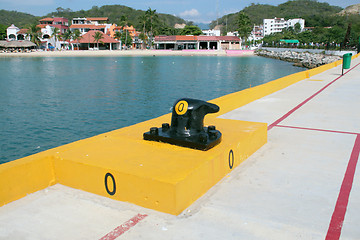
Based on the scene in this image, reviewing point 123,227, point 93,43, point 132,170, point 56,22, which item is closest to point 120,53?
point 93,43

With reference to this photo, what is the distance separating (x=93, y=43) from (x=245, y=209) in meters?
128

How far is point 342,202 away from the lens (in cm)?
414

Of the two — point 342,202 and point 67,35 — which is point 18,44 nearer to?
point 67,35

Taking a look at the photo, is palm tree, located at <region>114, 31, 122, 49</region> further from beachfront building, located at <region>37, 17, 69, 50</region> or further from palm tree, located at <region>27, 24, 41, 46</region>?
palm tree, located at <region>27, 24, 41, 46</region>

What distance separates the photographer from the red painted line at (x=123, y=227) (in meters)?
3.37

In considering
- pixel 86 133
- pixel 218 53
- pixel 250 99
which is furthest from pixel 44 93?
pixel 218 53

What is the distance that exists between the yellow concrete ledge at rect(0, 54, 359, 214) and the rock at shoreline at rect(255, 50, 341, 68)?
50.9 m

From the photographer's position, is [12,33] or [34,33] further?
[12,33]

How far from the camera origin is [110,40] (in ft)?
404

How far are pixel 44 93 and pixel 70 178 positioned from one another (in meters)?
27.0

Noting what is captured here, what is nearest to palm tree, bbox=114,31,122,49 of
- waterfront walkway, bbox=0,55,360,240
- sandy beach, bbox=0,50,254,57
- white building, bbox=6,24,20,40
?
sandy beach, bbox=0,50,254,57

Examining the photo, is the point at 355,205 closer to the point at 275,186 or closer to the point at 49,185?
the point at 275,186

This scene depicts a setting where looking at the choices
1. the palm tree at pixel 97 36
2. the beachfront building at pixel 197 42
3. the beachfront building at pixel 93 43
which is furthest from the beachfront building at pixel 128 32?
the palm tree at pixel 97 36

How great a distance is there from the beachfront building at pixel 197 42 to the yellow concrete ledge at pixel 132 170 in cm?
12660
